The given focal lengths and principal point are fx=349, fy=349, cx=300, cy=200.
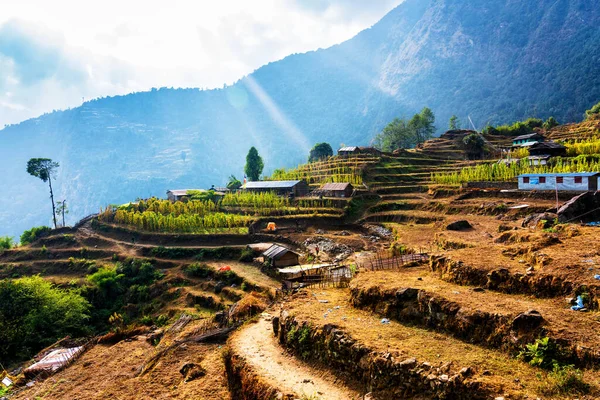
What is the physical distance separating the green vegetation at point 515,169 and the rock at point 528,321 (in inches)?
1374

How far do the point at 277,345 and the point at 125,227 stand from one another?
45.0 m

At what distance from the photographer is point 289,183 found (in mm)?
58188

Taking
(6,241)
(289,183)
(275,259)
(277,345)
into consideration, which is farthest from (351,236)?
(6,241)

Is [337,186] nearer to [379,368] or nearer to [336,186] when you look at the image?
[336,186]

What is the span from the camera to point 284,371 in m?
11.8

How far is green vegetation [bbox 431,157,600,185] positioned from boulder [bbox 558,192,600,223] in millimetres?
14821

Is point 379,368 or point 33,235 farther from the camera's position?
point 33,235

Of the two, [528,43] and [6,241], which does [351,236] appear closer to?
[6,241]

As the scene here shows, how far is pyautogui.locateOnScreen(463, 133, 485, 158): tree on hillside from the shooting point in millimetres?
65688

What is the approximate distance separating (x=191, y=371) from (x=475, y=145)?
6583 centimetres

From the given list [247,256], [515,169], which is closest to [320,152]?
[515,169]

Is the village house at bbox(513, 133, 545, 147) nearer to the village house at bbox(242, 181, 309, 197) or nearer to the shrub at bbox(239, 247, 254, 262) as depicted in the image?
the village house at bbox(242, 181, 309, 197)

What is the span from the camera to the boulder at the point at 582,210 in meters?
23.1

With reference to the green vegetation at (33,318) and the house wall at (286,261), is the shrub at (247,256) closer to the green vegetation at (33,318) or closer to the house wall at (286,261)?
the house wall at (286,261)
